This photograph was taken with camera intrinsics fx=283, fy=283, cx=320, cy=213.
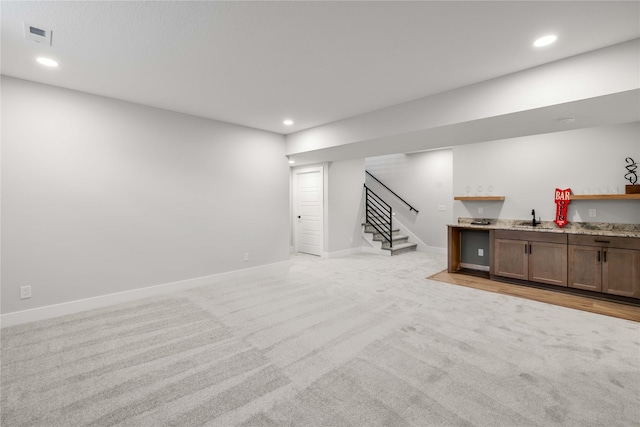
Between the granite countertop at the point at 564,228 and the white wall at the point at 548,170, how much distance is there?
7cm

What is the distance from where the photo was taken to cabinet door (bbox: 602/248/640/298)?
11.4 feet

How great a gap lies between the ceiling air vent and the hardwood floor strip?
536cm

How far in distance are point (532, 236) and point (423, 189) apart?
137 inches

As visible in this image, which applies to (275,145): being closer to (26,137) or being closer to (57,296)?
(26,137)

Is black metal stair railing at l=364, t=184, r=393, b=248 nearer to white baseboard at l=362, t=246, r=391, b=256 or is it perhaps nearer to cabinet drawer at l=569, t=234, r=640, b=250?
white baseboard at l=362, t=246, r=391, b=256

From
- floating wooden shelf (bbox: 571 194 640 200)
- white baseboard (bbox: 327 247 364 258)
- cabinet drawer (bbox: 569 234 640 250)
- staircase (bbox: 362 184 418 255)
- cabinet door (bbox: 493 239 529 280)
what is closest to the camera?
cabinet drawer (bbox: 569 234 640 250)

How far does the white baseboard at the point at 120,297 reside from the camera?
3.10 metres

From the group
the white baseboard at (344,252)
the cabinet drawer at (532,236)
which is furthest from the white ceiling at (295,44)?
the white baseboard at (344,252)

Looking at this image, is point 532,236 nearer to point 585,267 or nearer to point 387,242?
point 585,267

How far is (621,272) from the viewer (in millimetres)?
3576

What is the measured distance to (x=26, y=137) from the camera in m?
3.10

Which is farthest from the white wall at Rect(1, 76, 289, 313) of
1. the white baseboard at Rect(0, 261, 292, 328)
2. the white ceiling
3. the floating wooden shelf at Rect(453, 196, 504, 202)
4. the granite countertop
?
the granite countertop

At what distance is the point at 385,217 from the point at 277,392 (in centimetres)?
651

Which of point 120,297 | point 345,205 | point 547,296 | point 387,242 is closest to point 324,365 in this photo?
point 120,297
